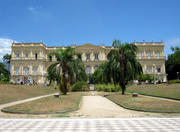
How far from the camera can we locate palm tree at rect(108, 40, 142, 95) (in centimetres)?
1927

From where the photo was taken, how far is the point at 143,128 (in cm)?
574

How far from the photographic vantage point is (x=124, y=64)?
1950cm

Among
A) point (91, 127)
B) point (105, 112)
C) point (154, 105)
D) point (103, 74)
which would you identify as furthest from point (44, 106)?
point (103, 74)

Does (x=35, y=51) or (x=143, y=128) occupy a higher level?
(x=35, y=51)

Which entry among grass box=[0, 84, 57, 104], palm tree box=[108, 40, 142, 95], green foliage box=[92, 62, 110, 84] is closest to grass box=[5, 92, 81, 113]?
grass box=[0, 84, 57, 104]

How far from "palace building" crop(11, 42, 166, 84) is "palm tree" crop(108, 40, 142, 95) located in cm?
3757

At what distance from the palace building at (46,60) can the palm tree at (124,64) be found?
Answer: 37.6 meters

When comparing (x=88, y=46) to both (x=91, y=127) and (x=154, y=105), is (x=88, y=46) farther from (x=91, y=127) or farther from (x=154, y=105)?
(x=91, y=127)

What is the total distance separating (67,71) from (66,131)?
53.6 ft

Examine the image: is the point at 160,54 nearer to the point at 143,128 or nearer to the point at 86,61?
the point at 86,61

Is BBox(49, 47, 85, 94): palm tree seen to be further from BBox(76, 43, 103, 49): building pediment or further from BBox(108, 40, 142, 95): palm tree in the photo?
BBox(76, 43, 103, 49): building pediment

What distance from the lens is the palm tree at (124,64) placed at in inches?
758

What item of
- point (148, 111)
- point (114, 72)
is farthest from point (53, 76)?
point (148, 111)

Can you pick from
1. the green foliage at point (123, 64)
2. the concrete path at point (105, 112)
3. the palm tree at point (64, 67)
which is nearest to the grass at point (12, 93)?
the palm tree at point (64, 67)
